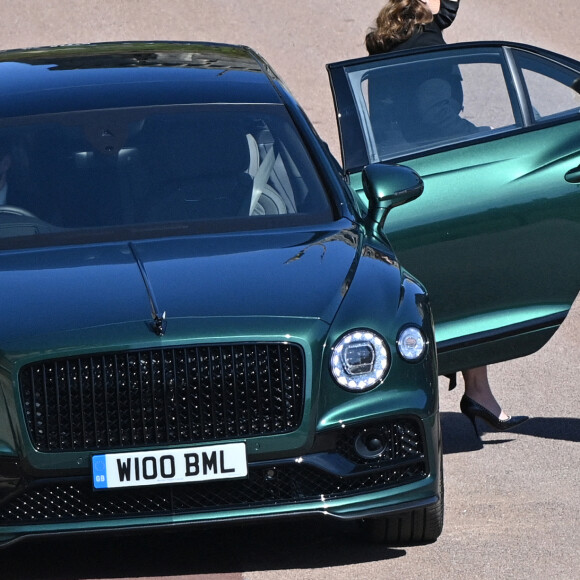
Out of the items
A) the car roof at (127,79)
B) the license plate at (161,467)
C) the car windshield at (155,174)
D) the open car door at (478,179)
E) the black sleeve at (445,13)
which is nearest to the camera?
the license plate at (161,467)

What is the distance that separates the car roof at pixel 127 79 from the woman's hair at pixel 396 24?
0.80 meters

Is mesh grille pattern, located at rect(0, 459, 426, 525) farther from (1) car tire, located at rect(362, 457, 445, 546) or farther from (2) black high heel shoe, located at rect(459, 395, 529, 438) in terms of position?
(2) black high heel shoe, located at rect(459, 395, 529, 438)

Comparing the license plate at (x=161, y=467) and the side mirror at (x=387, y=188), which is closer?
the license plate at (x=161, y=467)

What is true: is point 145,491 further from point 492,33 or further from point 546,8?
point 546,8

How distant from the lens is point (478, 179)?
7.08m

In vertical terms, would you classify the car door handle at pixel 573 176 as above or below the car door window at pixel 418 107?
below

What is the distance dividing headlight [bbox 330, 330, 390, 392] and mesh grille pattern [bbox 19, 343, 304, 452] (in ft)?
0.83

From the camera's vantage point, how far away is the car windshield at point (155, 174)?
6.32 metres

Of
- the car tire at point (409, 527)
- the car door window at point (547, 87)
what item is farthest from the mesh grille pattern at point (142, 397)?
the car door window at point (547, 87)

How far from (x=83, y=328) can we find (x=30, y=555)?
1.12m

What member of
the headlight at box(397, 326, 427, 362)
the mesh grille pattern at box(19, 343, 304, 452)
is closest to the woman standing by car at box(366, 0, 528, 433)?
the headlight at box(397, 326, 427, 362)

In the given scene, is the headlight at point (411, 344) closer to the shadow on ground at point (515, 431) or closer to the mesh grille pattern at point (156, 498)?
the mesh grille pattern at point (156, 498)

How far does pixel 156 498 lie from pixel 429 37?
380 centimetres

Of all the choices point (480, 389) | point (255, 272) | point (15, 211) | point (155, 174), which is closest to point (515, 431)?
point (480, 389)
